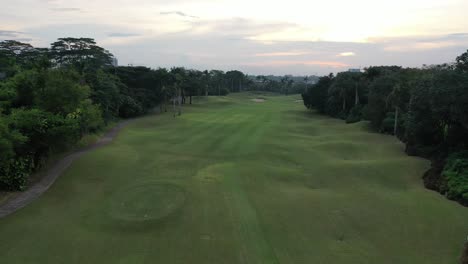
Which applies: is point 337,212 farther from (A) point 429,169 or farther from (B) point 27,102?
(B) point 27,102

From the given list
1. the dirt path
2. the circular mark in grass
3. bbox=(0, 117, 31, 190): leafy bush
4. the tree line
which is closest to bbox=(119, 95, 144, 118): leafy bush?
the tree line

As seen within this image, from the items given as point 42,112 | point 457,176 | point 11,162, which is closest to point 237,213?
point 457,176

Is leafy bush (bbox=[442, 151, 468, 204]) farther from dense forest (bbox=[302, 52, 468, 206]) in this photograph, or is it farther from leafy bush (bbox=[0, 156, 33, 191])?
leafy bush (bbox=[0, 156, 33, 191])

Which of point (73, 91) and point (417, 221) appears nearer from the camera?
point (417, 221)

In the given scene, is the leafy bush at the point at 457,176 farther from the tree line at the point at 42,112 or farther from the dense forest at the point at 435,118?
the tree line at the point at 42,112

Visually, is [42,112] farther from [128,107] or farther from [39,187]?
[128,107]

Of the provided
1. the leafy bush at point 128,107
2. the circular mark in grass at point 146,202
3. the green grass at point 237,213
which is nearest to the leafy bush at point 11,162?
the green grass at point 237,213

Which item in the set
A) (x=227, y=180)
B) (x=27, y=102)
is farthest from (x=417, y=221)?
(x=27, y=102)
